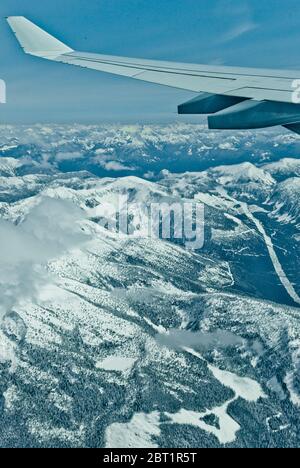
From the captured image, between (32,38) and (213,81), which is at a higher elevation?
(32,38)

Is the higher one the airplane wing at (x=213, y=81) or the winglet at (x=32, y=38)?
the winglet at (x=32, y=38)

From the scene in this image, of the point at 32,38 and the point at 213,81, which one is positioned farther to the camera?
the point at 32,38

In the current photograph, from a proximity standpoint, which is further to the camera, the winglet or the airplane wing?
the winglet

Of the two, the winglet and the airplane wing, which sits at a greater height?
the winglet
